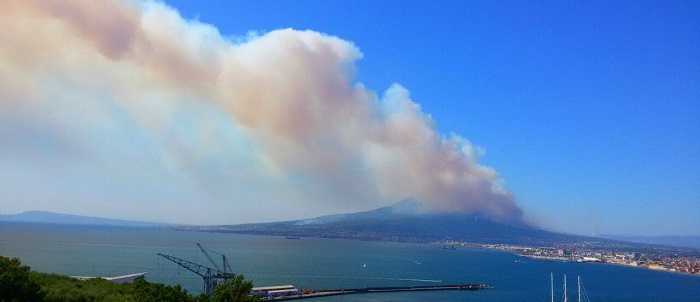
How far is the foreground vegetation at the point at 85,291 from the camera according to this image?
905cm

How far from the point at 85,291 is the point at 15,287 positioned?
313 cm

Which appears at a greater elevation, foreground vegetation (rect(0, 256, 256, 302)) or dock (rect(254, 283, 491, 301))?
foreground vegetation (rect(0, 256, 256, 302))

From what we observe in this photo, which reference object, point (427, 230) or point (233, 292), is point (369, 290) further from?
point (427, 230)

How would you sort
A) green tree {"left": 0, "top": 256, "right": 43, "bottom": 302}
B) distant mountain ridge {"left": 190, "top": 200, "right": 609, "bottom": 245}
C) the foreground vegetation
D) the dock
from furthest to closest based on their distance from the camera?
distant mountain ridge {"left": 190, "top": 200, "right": 609, "bottom": 245}, the dock, the foreground vegetation, green tree {"left": 0, "top": 256, "right": 43, "bottom": 302}

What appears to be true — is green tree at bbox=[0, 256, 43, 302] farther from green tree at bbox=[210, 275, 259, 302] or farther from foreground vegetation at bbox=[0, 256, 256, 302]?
green tree at bbox=[210, 275, 259, 302]

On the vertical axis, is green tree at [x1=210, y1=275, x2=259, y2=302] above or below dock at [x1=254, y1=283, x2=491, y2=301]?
above

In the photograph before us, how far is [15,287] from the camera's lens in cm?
900

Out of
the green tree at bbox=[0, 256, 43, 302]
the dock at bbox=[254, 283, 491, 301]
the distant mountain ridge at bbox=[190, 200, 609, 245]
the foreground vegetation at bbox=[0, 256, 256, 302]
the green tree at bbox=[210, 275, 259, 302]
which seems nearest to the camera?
the green tree at bbox=[0, 256, 43, 302]

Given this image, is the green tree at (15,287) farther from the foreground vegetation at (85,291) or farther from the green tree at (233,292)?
the green tree at (233,292)

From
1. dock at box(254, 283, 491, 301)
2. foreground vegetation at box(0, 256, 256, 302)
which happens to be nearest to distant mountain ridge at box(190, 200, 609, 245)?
dock at box(254, 283, 491, 301)

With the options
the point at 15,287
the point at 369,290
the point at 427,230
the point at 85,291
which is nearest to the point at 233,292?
the point at 85,291

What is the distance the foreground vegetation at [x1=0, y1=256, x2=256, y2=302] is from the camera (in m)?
9.05

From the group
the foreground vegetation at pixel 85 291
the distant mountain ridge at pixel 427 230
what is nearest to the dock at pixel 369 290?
the foreground vegetation at pixel 85 291

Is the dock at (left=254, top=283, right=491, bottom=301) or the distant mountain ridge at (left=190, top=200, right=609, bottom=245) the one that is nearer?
the dock at (left=254, top=283, right=491, bottom=301)
